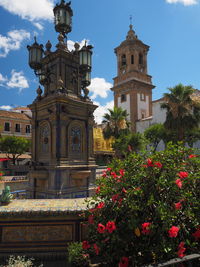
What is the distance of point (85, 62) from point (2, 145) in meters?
29.8

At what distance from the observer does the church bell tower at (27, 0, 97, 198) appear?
8750 millimetres

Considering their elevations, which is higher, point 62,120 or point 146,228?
point 62,120

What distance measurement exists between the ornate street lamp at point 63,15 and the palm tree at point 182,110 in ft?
46.7

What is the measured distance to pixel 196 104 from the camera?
20984 mm

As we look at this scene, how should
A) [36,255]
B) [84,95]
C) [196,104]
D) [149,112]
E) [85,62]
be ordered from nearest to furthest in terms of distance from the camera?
[36,255], [85,62], [84,95], [196,104], [149,112]

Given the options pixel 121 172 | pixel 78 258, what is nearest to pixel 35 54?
pixel 121 172

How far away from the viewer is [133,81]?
40.9 m

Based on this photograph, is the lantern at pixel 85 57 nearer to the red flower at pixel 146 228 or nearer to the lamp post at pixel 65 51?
the lamp post at pixel 65 51

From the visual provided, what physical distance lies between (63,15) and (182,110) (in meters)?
15.0

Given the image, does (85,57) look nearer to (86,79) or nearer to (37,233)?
(86,79)

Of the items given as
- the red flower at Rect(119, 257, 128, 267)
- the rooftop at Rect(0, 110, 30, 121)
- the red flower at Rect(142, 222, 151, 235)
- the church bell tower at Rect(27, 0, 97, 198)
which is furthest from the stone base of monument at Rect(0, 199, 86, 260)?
the rooftop at Rect(0, 110, 30, 121)

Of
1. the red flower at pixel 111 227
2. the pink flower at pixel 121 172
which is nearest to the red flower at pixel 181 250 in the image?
the red flower at pixel 111 227

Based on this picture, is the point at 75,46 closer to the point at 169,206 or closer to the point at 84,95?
the point at 84,95

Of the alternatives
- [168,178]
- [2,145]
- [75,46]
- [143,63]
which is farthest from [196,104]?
[2,145]
